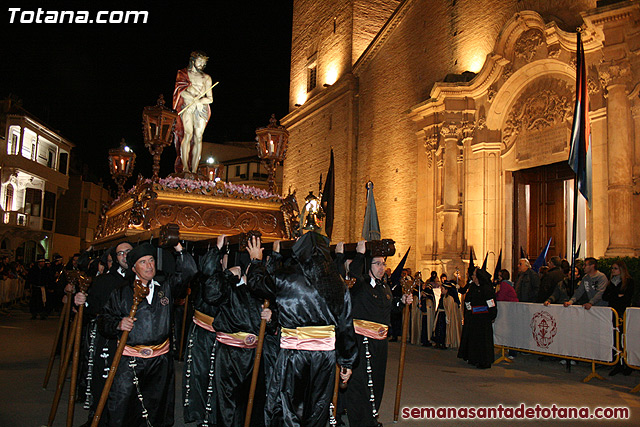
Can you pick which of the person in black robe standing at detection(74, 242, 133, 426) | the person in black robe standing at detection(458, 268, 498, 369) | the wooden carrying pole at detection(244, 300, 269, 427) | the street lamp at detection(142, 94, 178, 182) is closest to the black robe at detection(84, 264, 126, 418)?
the person in black robe standing at detection(74, 242, 133, 426)

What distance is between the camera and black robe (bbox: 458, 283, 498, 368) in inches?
419

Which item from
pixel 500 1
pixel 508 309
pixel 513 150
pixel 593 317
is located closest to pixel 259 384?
pixel 593 317

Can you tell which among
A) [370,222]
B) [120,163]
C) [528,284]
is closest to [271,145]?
[370,222]

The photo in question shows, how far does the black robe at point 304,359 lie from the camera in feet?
15.2

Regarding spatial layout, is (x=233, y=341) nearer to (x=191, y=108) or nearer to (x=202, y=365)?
(x=202, y=365)

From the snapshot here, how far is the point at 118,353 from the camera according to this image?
4656 millimetres

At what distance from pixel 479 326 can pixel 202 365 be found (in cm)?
630

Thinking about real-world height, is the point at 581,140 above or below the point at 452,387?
above

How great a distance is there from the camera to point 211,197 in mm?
8328

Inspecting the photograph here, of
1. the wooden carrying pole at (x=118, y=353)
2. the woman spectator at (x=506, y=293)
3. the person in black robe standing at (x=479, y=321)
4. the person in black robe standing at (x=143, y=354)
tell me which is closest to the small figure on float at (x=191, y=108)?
the person in black robe standing at (x=143, y=354)

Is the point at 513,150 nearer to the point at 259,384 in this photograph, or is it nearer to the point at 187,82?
the point at 187,82

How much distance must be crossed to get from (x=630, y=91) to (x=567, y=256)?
14.2 ft

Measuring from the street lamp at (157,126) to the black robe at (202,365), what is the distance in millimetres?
2872

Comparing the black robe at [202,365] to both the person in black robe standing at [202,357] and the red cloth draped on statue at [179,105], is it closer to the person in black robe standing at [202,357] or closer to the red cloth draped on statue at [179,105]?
the person in black robe standing at [202,357]
